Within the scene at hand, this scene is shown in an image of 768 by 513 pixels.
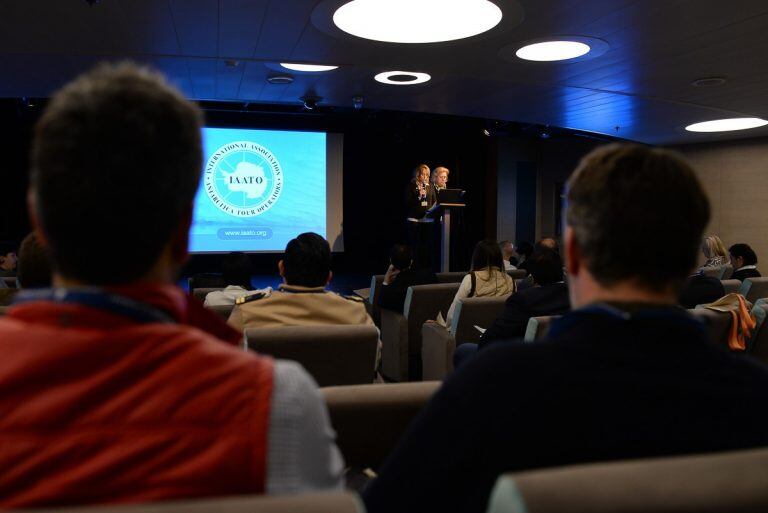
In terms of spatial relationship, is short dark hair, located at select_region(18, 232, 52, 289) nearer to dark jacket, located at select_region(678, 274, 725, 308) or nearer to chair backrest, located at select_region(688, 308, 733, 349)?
chair backrest, located at select_region(688, 308, 733, 349)

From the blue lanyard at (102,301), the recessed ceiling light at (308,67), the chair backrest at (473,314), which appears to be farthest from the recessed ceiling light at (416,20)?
the blue lanyard at (102,301)

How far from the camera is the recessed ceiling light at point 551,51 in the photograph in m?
4.95

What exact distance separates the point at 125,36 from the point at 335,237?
18.1ft

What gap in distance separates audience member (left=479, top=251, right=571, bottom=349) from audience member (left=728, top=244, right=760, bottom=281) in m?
3.67

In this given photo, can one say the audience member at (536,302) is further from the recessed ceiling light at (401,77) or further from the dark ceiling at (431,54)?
the recessed ceiling light at (401,77)

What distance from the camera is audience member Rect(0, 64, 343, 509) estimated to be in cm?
60

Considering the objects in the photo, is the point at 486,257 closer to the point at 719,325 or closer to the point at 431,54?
the point at 719,325

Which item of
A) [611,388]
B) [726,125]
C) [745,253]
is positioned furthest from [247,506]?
[726,125]

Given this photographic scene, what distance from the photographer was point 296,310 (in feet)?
8.26

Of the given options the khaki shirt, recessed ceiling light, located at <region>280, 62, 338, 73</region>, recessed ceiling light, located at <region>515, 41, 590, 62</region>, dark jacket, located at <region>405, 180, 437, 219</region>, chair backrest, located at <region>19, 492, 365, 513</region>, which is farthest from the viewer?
dark jacket, located at <region>405, 180, 437, 219</region>

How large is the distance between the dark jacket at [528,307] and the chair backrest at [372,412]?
1502mm

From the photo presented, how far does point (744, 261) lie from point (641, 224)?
588cm

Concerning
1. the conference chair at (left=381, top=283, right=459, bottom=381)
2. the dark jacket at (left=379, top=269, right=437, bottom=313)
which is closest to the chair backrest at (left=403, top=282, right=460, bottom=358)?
the conference chair at (left=381, top=283, right=459, bottom=381)

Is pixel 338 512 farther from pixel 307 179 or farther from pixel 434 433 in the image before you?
pixel 307 179
